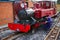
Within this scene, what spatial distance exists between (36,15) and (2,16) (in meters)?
3.74

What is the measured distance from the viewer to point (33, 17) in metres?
10.7

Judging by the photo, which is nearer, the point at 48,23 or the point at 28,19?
the point at 28,19

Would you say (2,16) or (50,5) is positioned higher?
(50,5)

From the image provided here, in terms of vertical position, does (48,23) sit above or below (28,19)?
below

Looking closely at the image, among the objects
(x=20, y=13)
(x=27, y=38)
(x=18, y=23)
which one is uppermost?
(x=20, y=13)

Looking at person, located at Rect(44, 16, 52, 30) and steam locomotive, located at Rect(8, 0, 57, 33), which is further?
person, located at Rect(44, 16, 52, 30)

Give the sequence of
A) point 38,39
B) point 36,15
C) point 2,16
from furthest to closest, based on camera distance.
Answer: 1. point 2,16
2. point 36,15
3. point 38,39

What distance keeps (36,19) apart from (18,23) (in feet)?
5.10

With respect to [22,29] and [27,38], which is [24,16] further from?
[27,38]

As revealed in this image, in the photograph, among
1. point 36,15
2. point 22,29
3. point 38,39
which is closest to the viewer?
point 38,39

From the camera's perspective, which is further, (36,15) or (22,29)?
(36,15)

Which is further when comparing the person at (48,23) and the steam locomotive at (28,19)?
the person at (48,23)

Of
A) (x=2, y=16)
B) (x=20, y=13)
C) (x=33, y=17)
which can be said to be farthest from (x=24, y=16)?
(x=2, y=16)

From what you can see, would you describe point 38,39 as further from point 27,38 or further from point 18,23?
point 18,23
